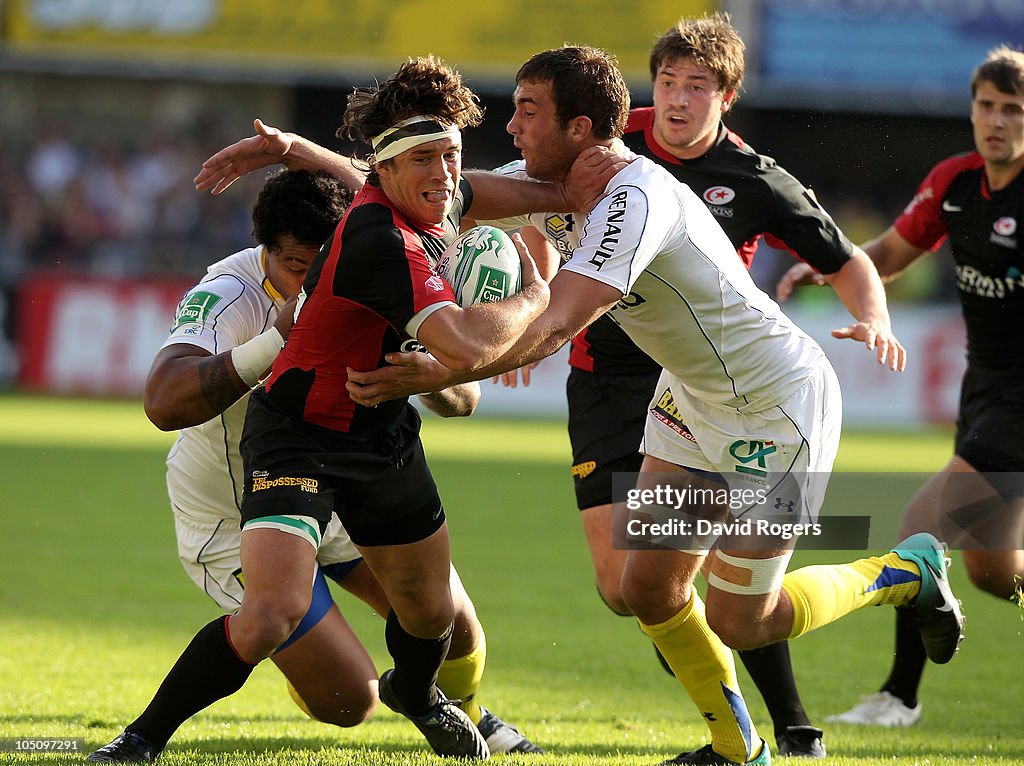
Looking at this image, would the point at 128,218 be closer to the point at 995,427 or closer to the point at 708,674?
the point at 995,427

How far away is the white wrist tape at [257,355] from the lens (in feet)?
15.3

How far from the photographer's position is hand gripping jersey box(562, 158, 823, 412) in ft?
14.3

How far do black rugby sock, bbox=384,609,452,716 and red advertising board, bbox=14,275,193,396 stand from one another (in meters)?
14.7

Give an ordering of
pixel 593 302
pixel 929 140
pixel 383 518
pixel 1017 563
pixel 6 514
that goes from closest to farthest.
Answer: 1. pixel 593 302
2. pixel 383 518
3. pixel 1017 563
4. pixel 6 514
5. pixel 929 140

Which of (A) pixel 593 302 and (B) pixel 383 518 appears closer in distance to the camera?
(A) pixel 593 302

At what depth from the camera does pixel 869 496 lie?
36.2 ft

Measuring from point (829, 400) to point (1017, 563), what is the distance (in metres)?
1.75

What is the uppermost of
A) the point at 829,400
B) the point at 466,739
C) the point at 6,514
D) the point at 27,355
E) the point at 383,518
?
the point at 829,400

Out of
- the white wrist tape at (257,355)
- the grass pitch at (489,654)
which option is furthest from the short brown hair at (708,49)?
the grass pitch at (489,654)

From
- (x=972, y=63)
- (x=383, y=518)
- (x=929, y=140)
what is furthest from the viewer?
(x=929, y=140)

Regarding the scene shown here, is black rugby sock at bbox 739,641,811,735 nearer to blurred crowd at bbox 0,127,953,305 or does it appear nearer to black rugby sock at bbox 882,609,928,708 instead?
black rugby sock at bbox 882,609,928,708

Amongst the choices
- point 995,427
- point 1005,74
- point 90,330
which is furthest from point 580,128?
point 90,330

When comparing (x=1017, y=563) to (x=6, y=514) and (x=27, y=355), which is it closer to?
(x=6, y=514)

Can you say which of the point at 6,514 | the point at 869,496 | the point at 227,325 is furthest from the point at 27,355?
the point at 227,325
